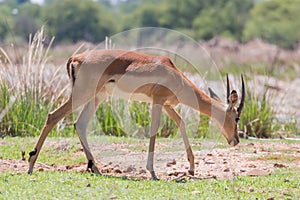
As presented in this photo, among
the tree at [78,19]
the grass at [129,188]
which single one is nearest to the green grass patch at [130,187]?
the grass at [129,188]

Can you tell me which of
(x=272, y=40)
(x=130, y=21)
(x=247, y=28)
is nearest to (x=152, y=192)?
(x=272, y=40)

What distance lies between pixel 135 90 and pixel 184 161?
146 cm

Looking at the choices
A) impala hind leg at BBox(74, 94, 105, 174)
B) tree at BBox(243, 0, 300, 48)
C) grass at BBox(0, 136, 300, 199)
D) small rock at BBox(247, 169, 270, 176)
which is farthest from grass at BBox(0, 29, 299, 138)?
tree at BBox(243, 0, 300, 48)

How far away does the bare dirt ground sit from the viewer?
8422 mm

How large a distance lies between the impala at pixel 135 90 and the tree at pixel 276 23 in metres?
42.5

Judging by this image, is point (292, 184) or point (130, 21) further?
point (130, 21)

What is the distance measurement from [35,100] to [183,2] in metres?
56.6

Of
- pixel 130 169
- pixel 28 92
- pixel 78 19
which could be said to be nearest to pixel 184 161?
pixel 130 169

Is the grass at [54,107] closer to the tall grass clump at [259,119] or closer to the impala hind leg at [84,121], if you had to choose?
the tall grass clump at [259,119]

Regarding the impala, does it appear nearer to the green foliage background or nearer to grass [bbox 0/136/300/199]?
grass [bbox 0/136/300/199]

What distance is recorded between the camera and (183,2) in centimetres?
6719

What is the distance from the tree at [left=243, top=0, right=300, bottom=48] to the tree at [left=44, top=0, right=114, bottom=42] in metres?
12.5

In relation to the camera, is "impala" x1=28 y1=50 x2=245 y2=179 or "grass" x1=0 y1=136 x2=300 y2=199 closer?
"grass" x1=0 y1=136 x2=300 y2=199

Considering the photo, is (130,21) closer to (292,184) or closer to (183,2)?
(183,2)
